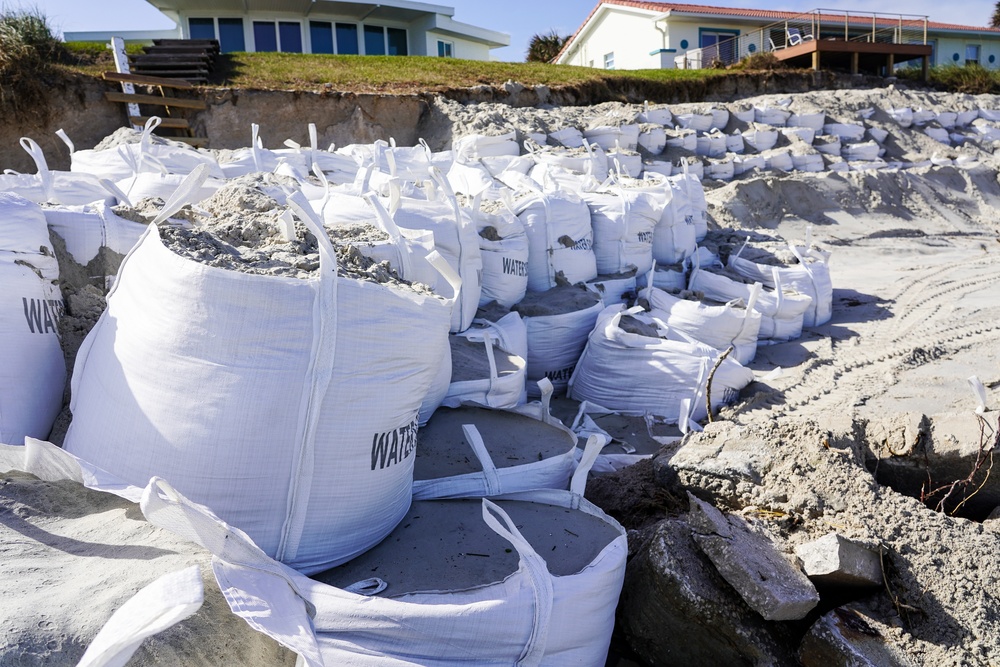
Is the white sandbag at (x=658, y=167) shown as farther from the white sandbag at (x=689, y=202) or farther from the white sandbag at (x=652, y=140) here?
the white sandbag at (x=689, y=202)

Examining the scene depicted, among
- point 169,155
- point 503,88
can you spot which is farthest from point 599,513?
point 503,88

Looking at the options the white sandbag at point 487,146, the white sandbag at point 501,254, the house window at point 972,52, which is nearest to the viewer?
the white sandbag at point 501,254

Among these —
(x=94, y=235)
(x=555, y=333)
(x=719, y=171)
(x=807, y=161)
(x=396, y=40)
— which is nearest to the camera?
(x=94, y=235)

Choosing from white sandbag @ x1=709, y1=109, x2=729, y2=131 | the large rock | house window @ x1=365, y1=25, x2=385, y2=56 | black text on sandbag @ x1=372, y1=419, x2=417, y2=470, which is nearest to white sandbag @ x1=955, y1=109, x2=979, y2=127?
white sandbag @ x1=709, y1=109, x2=729, y2=131

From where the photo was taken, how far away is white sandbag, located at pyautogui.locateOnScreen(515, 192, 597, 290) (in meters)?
4.05

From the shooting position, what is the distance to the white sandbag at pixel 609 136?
27.6 feet

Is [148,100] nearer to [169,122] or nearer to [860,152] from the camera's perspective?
[169,122]

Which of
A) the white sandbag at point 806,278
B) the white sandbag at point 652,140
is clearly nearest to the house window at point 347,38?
the white sandbag at point 652,140

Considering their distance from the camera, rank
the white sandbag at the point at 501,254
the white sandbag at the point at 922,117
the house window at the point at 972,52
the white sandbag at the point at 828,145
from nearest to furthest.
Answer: the white sandbag at the point at 501,254 → the white sandbag at the point at 828,145 → the white sandbag at the point at 922,117 → the house window at the point at 972,52

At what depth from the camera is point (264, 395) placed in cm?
138

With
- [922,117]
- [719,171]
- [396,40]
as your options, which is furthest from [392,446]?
[396,40]

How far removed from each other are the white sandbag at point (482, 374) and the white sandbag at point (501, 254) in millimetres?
662

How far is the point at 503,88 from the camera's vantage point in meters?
10.4

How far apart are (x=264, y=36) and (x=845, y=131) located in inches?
547
